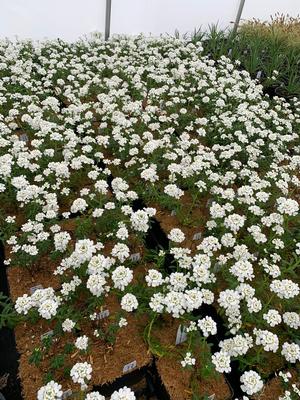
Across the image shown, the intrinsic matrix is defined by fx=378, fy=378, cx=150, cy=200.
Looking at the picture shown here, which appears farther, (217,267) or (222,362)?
(217,267)

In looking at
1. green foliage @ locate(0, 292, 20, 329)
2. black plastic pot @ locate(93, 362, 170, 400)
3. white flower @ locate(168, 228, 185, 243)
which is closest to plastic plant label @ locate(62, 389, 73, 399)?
black plastic pot @ locate(93, 362, 170, 400)

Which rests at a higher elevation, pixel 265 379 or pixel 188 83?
pixel 188 83

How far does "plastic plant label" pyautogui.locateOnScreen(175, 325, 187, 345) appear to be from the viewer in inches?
98.2

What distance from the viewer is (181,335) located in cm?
254

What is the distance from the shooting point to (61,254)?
3031mm

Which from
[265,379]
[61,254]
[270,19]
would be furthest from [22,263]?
[270,19]

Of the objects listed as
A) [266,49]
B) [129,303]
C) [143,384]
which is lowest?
[143,384]

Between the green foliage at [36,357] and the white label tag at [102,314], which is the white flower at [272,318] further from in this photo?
the green foliage at [36,357]

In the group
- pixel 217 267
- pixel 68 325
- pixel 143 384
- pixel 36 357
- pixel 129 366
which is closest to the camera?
pixel 36 357

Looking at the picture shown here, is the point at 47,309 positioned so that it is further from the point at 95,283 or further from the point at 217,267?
the point at 217,267

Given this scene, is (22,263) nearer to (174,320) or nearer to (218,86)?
(174,320)

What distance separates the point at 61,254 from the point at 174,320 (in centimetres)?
103

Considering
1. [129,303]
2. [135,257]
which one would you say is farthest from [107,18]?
[129,303]

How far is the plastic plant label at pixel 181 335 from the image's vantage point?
8.19ft
